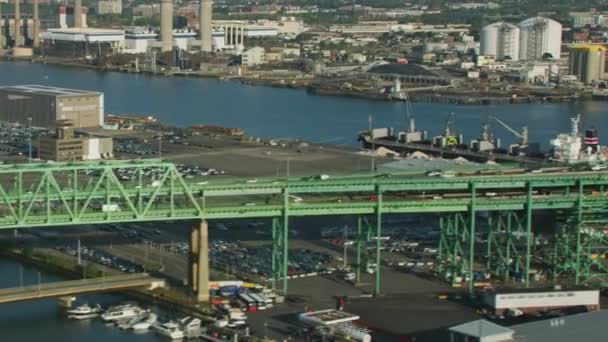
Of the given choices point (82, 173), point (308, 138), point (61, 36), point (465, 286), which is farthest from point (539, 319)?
point (61, 36)

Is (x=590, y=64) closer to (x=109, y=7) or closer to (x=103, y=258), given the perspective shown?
(x=103, y=258)

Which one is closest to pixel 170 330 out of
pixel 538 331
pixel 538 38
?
pixel 538 331

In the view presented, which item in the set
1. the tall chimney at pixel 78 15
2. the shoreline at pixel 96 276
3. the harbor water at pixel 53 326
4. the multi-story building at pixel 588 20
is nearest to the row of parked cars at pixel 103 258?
the shoreline at pixel 96 276

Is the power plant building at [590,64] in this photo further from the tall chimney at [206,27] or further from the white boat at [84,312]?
the white boat at [84,312]

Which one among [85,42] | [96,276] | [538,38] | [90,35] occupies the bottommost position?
[96,276]

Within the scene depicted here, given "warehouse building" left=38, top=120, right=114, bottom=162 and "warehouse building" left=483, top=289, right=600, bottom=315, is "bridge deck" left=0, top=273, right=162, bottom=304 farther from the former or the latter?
"warehouse building" left=38, top=120, right=114, bottom=162

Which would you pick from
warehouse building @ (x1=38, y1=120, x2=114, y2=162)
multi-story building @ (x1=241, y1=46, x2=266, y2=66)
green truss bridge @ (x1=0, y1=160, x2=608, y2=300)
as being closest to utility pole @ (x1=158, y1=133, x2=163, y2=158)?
warehouse building @ (x1=38, y1=120, x2=114, y2=162)
